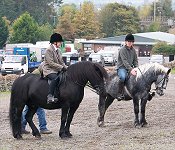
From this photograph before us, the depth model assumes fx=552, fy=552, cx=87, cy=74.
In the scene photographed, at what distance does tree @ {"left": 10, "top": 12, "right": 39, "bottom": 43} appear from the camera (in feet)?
307

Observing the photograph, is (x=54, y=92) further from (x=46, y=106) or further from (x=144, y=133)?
→ (x=144, y=133)

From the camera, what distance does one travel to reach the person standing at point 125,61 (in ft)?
45.4

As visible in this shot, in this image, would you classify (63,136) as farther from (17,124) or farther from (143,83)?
(143,83)

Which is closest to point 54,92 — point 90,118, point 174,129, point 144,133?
point 144,133

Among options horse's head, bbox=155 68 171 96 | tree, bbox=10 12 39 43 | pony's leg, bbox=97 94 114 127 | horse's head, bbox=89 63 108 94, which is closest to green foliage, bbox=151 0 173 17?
tree, bbox=10 12 39 43

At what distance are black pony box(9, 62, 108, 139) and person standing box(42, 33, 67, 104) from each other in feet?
0.56

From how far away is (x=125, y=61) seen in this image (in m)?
13.9

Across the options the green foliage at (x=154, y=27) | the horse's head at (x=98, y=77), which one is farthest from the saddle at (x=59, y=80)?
the green foliage at (x=154, y=27)

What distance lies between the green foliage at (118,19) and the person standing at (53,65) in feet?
364

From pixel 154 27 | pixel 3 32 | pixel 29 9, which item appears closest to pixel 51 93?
pixel 3 32

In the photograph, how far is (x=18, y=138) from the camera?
468 inches

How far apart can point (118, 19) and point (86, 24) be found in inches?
497

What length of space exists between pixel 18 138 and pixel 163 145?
3.19 m

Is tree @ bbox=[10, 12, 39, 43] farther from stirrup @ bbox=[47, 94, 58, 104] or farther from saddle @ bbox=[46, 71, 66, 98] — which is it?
stirrup @ bbox=[47, 94, 58, 104]
